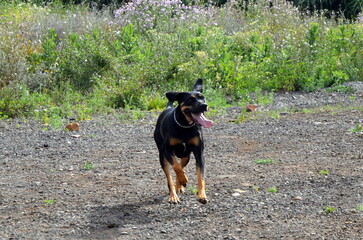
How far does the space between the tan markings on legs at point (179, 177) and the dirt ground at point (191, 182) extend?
4.6 inches

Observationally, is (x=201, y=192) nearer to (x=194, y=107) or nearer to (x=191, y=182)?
(x=194, y=107)

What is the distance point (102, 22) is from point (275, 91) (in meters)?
5.65

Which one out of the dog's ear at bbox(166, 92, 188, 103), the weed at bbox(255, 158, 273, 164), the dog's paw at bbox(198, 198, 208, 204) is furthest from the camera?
the weed at bbox(255, 158, 273, 164)

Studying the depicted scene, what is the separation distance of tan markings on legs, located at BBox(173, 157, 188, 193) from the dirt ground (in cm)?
12

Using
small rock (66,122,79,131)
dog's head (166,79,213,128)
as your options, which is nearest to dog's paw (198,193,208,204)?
dog's head (166,79,213,128)

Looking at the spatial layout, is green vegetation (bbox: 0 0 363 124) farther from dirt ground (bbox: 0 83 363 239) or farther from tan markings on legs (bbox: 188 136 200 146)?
tan markings on legs (bbox: 188 136 200 146)

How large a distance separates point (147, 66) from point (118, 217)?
7.89 meters

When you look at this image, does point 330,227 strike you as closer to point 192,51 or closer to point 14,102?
point 14,102

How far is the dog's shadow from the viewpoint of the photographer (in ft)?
18.1

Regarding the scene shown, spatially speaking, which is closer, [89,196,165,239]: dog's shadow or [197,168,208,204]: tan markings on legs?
[89,196,165,239]: dog's shadow

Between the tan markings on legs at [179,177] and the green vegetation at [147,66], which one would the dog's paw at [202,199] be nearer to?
the tan markings on legs at [179,177]

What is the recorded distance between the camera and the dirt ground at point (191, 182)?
548 centimetres

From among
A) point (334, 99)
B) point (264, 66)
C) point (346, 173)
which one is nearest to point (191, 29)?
point (264, 66)

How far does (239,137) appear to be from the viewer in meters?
9.70
